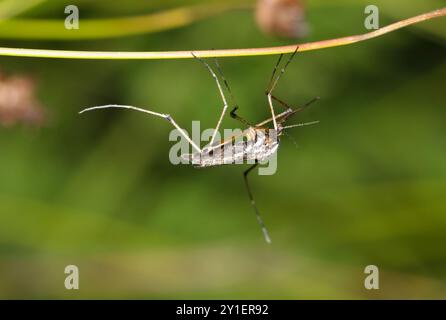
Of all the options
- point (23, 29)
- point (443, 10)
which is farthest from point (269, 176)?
point (443, 10)

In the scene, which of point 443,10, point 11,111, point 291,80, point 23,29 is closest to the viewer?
point 443,10

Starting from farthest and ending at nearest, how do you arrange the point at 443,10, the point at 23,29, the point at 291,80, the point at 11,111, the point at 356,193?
the point at 356,193 < the point at 291,80 < the point at 23,29 < the point at 11,111 < the point at 443,10

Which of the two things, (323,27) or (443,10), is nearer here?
(443,10)

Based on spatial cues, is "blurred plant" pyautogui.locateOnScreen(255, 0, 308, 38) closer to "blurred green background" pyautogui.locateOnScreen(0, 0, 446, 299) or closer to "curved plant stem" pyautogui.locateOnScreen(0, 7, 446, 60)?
"curved plant stem" pyautogui.locateOnScreen(0, 7, 446, 60)

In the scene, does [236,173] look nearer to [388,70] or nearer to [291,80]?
[291,80]

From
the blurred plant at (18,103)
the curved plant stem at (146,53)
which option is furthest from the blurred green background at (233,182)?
the curved plant stem at (146,53)

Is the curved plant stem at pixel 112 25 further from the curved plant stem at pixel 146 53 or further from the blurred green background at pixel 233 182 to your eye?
the curved plant stem at pixel 146 53

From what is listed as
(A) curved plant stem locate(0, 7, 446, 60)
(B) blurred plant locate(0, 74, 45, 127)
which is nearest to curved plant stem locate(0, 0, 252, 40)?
(B) blurred plant locate(0, 74, 45, 127)

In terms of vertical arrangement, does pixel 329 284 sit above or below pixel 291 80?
below
